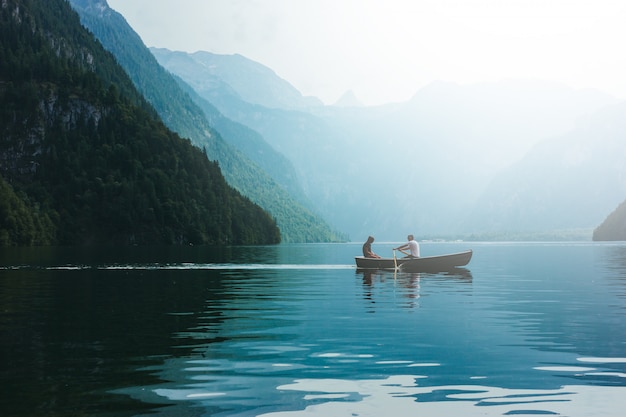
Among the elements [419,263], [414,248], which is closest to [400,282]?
[414,248]

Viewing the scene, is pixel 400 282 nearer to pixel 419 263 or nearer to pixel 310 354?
pixel 419 263

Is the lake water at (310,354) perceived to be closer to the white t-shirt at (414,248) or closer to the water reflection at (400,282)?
the water reflection at (400,282)

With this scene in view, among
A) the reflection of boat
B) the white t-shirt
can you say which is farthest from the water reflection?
the white t-shirt

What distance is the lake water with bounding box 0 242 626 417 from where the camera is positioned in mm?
19047

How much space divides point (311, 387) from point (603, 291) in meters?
41.8

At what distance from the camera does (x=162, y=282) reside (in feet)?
211

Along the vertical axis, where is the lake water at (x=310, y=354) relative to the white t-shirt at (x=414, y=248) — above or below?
below

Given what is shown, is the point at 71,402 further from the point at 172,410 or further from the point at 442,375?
the point at 442,375

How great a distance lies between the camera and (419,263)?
8069cm

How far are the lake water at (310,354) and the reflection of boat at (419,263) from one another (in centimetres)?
2795

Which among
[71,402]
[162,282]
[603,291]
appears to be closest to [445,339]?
[71,402]

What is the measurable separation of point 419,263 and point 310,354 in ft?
182

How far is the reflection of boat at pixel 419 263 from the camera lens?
263 ft

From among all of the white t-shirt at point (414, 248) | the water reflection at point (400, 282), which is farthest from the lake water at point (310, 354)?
the white t-shirt at point (414, 248)
